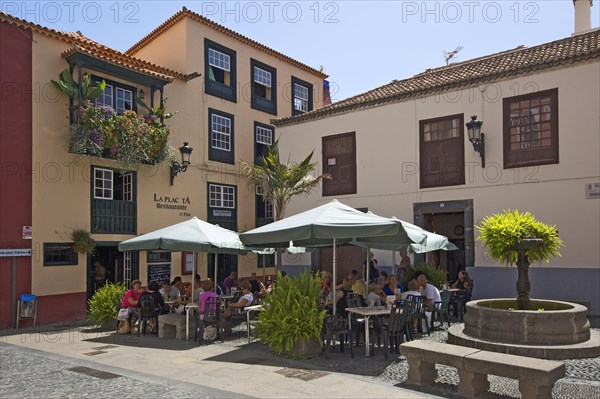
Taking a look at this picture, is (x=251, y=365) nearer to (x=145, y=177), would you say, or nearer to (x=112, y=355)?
(x=112, y=355)

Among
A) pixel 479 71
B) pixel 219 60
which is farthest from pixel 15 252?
→ pixel 479 71

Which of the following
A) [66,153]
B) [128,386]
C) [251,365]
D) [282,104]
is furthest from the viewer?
[282,104]

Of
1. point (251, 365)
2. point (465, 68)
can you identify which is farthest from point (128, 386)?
point (465, 68)

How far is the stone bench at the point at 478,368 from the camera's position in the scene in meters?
5.78

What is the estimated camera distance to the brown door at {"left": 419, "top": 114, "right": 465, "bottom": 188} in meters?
15.8

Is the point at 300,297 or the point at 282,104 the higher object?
the point at 282,104

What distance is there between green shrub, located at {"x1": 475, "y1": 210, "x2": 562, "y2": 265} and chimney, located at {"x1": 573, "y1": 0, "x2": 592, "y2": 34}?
1118 centimetres

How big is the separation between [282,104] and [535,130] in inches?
470

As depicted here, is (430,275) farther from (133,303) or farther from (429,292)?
(133,303)

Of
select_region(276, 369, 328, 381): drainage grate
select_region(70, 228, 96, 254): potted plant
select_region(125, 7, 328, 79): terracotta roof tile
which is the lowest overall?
select_region(276, 369, 328, 381): drainage grate

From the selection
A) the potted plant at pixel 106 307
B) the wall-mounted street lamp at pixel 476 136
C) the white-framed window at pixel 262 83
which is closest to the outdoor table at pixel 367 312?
the potted plant at pixel 106 307

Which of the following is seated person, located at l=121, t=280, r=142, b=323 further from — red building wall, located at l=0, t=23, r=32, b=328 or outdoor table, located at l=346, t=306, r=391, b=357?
outdoor table, located at l=346, t=306, r=391, b=357

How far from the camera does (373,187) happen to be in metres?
17.6

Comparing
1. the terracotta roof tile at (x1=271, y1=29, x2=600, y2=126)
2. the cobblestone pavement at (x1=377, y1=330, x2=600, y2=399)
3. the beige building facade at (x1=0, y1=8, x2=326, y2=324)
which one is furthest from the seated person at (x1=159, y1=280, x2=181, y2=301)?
the terracotta roof tile at (x1=271, y1=29, x2=600, y2=126)
